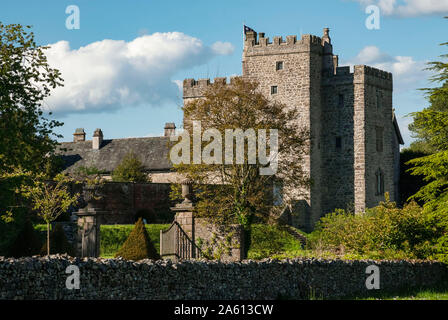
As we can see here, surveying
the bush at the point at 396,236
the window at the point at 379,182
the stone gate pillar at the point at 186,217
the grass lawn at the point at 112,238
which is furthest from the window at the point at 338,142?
the stone gate pillar at the point at 186,217

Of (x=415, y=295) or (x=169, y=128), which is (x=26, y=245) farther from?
(x=169, y=128)

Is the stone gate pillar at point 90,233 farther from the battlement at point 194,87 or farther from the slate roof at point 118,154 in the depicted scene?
the slate roof at point 118,154

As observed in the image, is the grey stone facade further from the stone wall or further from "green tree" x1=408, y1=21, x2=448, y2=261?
"green tree" x1=408, y1=21, x2=448, y2=261

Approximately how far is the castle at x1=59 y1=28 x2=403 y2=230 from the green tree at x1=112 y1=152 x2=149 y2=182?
24.7ft

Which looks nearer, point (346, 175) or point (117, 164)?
point (346, 175)

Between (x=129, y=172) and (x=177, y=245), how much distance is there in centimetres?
2807

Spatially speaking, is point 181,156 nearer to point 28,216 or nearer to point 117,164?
point 28,216

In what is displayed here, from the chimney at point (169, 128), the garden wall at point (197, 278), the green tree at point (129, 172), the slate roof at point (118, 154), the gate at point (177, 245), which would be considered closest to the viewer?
the garden wall at point (197, 278)

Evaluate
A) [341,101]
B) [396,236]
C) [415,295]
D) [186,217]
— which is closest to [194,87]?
[341,101]

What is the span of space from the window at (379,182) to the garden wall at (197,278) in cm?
2859

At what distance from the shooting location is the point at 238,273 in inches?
649

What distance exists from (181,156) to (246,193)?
361 centimetres

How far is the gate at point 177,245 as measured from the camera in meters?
26.0
